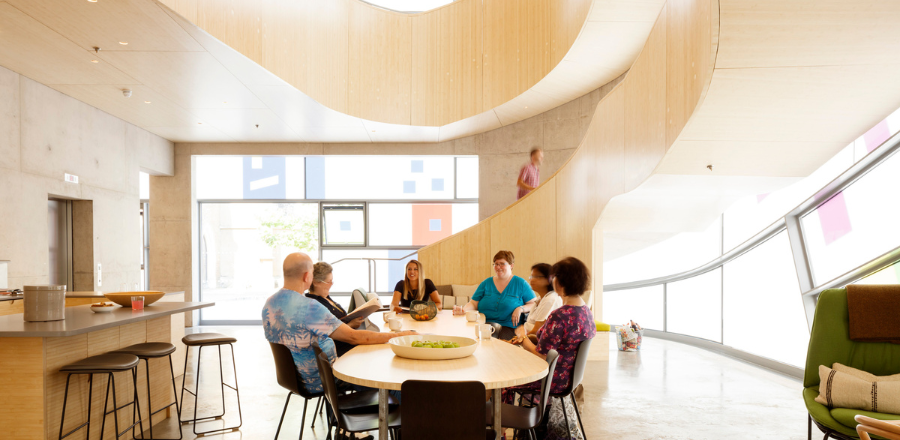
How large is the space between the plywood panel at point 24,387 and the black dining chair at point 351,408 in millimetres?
1646

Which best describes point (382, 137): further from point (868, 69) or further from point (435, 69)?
point (868, 69)

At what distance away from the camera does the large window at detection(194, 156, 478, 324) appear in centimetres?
1060

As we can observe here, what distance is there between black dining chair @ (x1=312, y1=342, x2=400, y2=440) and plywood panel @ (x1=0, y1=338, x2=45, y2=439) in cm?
165

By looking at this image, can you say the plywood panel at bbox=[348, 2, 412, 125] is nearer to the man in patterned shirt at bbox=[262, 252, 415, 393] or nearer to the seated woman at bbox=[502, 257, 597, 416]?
the man in patterned shirt at bbox=[262, 252, 415, 393]

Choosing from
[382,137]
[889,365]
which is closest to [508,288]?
[889,365]

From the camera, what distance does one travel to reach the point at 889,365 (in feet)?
10.4

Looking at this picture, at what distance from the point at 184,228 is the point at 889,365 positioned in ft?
34.5

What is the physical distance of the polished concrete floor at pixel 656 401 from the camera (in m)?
4.12

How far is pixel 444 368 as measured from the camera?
2559 millimetres

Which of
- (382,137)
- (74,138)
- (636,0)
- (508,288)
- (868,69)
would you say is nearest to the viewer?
(868,69)

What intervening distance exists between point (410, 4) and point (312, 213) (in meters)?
4.41

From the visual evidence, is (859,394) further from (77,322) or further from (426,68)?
(426,68)

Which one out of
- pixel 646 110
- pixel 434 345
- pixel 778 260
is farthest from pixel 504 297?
pixel 778 260

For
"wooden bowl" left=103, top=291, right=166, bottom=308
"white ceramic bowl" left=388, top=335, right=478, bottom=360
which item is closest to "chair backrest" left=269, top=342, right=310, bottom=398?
"white ceramic bowl" left=388, top=335, right=478, bottom=360
